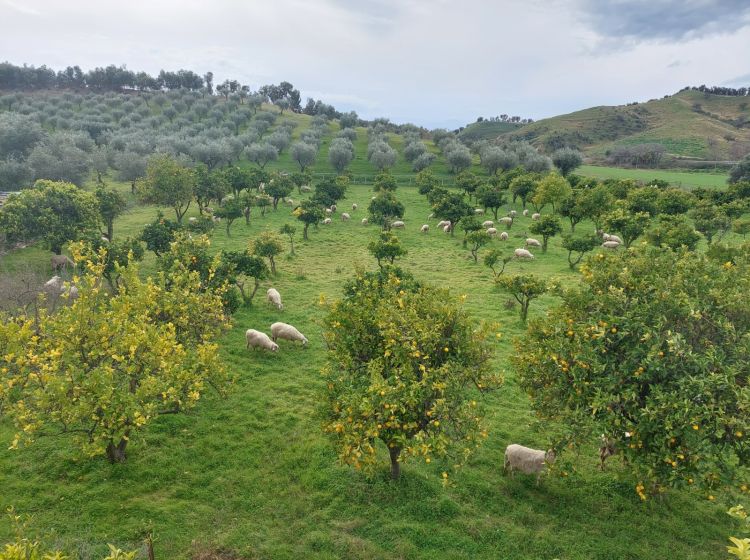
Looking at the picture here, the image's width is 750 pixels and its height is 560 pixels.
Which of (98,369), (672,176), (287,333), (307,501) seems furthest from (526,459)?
(672,176)

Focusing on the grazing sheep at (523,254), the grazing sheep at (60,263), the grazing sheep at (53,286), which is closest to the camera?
the grazing sheep at (53,286)

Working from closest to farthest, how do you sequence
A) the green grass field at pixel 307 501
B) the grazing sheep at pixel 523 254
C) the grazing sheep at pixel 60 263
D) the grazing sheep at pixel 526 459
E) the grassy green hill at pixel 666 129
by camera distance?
the green grass field at pixel 307 501
the grazing sheep at pixel 526 459
the grazing sheep at pixel 60 263
the grazing sheep at pixel 523 254
the grassy green hill at pixel 666 129

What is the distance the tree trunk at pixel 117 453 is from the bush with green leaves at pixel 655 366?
15.3 meters

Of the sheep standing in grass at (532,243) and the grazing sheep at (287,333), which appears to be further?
the sheep standing in grass at (532,243)

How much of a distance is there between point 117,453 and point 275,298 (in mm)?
16072

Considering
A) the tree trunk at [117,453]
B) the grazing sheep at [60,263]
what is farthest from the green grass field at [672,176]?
the grazing sheep at [60,263]

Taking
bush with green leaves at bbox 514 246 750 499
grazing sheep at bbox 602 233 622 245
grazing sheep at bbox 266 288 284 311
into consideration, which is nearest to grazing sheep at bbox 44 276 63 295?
grazing sheep at bbox 266 288 284 311

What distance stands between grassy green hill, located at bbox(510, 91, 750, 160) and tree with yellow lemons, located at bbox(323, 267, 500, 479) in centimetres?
14841

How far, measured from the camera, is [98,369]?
13438 millimetres

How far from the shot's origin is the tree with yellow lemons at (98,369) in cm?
1292

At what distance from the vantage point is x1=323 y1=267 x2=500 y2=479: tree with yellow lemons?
1202 cm

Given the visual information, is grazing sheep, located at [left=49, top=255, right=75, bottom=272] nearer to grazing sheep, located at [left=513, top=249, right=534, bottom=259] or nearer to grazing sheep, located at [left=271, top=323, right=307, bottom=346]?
grazing sheep, located at [left=271, top=323, right=307, bottom=346]

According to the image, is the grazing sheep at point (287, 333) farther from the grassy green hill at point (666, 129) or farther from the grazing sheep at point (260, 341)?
the grassy green hill at point (666, 129)

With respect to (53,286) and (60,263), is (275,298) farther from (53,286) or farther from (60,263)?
(60,263)
